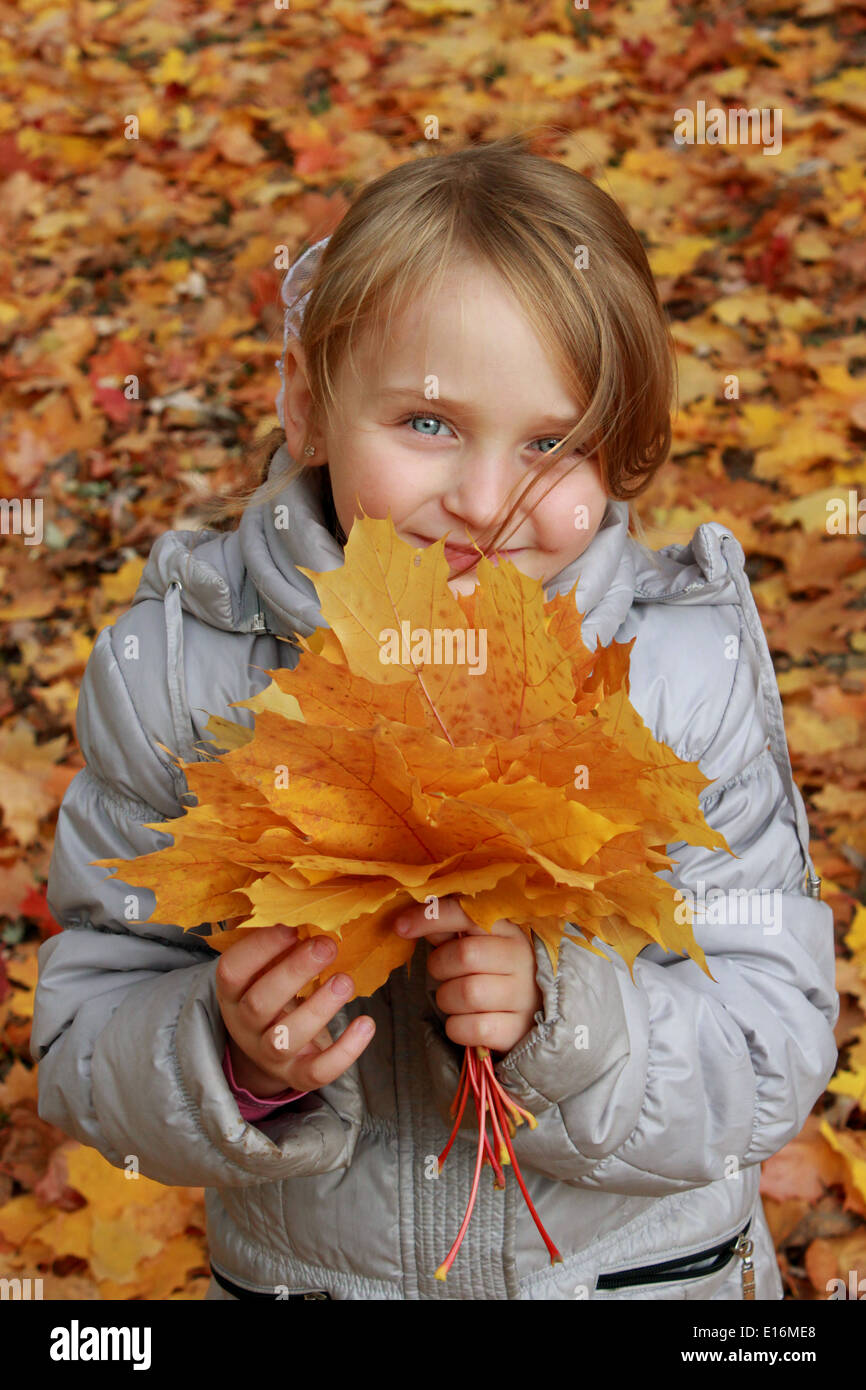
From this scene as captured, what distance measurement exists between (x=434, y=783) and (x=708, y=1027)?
0.59m

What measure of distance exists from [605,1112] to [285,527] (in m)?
0.71

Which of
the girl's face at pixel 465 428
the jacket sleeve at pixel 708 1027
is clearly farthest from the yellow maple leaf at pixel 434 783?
the girl's face at pixel 465 428

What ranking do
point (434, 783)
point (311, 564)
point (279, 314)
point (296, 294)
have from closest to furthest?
point (434, 783) → point (311, 564) → point (296, 294) → point (279, 314)

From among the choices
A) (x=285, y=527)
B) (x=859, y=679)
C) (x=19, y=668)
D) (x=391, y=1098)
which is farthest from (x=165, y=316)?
(x=391, y=1098)

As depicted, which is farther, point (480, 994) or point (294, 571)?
point (294, 571)

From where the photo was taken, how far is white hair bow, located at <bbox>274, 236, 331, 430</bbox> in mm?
1500

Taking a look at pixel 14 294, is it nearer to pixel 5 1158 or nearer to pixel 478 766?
pixel 5 1158

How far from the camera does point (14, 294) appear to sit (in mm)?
3838

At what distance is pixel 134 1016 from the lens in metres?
1.27

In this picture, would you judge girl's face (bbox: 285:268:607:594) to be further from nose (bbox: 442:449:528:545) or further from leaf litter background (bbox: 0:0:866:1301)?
leaf litter background (bbox: 0:0:866:1301)

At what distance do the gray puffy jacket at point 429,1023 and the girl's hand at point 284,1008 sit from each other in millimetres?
132

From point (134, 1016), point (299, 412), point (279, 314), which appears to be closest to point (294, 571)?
point (299, 412)

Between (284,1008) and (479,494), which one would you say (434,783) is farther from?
(479,494)

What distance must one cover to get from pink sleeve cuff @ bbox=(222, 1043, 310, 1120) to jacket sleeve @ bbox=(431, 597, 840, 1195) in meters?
0.17
